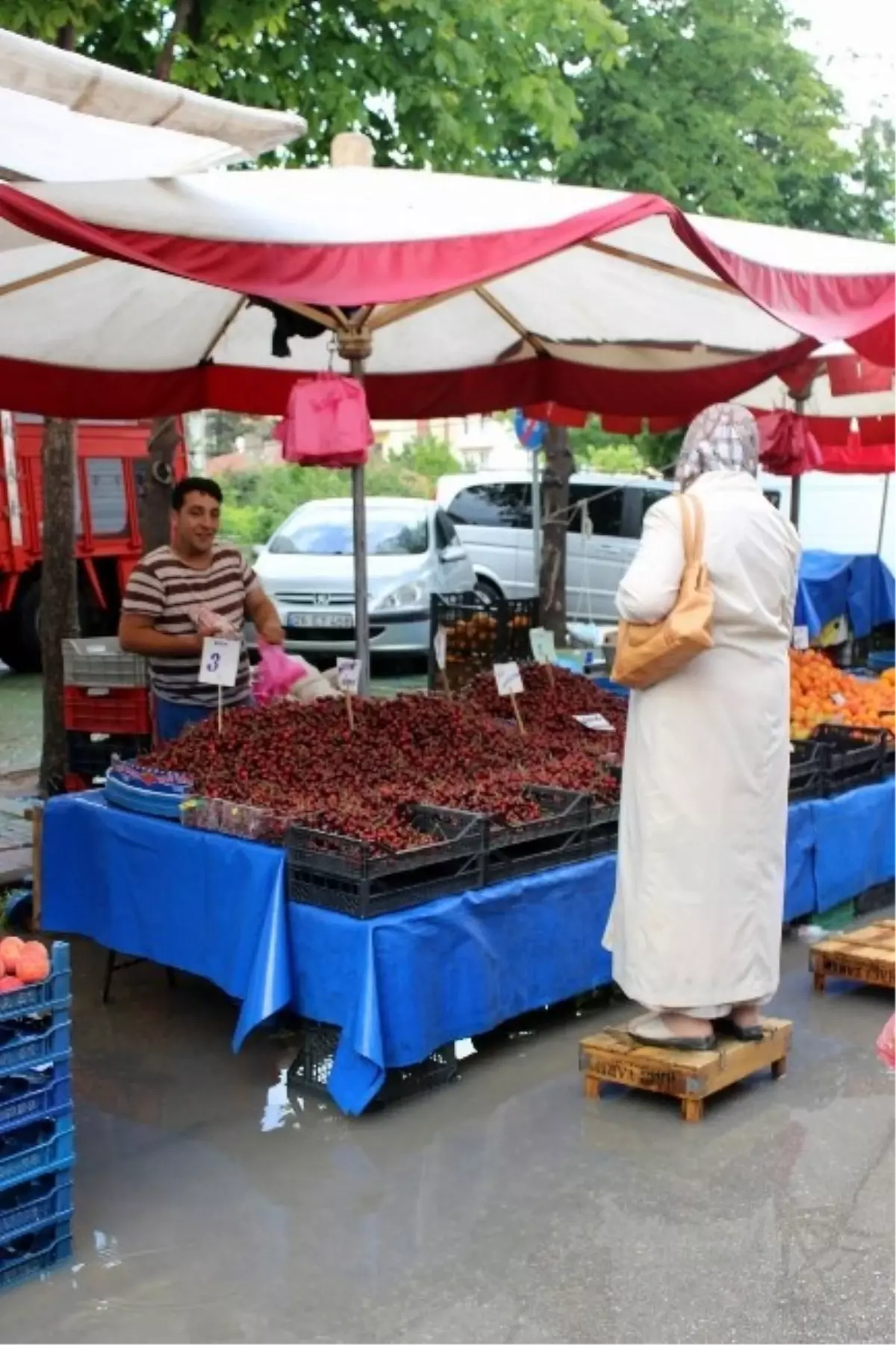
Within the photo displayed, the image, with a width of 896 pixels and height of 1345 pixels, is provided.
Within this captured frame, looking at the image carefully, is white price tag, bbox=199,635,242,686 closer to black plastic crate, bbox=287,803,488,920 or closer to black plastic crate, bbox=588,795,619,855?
black plastic crate, bbox=287,803,488,920

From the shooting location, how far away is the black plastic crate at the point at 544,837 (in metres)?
4.99

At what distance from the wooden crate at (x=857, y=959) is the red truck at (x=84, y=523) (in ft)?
32.7

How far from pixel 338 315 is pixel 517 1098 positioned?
10.3ft

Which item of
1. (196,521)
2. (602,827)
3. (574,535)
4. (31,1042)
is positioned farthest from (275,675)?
(574,535)

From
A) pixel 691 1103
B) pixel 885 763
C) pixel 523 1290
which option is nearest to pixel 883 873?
pixel 885 763

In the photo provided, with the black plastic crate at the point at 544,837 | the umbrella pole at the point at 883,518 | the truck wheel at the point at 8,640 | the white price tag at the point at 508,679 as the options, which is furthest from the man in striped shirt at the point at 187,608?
the umbrella pole at the point at 883,518

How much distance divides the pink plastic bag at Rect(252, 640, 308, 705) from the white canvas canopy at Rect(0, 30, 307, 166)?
2.49 metres

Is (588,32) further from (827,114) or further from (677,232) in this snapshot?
(827,114)

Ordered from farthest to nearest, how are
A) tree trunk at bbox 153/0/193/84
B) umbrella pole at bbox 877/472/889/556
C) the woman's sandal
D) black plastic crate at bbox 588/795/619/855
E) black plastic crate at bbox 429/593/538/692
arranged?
umbrella pole at bbox 877/472/889/556 < black plastic crate at bbox 429/593/538/692 < tree trunk at bbox 153/0/193/84 < black plastic crate at bbox 588/795/619/855 < the woman's sandal

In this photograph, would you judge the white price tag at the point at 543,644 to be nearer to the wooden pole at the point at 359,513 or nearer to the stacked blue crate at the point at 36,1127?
the wooden pole at the point at 359,513

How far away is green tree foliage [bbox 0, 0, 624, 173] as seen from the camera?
314 inches

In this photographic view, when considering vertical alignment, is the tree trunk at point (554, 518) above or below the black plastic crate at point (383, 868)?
above

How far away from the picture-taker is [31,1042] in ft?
11.7

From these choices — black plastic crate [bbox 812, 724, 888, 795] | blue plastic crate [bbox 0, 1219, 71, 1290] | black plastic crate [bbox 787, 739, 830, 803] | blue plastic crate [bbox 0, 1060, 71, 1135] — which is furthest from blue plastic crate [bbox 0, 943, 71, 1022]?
black plastic crate [bbox 812, 724, 888, 795]
